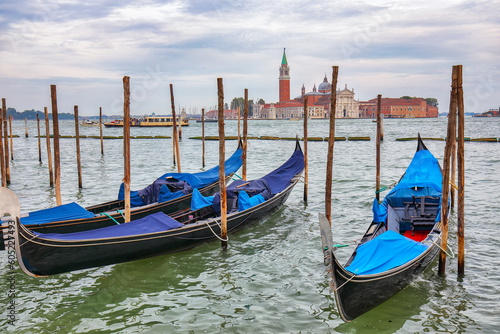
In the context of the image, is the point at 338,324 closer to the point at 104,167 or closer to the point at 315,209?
the point at 315,209

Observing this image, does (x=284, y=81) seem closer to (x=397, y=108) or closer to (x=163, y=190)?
(x=397, y=108)

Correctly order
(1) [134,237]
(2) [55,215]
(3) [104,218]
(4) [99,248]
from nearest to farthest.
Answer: (4) [99,248], (1) [134,237], (2) [55,215], (3) [104,218]

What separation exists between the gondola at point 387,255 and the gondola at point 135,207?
3.90 m

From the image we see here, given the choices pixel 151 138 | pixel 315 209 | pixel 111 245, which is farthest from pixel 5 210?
pixel 151 138

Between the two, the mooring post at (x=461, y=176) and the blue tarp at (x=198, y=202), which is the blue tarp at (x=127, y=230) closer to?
the blue tarp at (x=198, y=202)

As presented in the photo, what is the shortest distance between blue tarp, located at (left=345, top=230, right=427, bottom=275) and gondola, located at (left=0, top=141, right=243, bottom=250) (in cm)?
409

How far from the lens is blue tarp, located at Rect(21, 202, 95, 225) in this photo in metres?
6.38

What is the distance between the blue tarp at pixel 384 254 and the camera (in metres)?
4.59

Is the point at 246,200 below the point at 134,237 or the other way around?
the other way around

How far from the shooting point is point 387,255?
192 inches

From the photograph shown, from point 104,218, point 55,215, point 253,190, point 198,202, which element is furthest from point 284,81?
point 55,215

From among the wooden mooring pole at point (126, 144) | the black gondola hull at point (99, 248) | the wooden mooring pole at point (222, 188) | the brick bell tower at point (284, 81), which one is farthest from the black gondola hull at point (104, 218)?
the brick bell tower at point (284, 81)

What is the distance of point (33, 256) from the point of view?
511 cm

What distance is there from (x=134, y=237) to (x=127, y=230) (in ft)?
0.50
